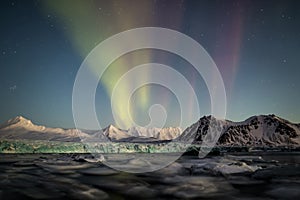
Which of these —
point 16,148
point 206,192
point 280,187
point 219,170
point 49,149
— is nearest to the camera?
point 206,192

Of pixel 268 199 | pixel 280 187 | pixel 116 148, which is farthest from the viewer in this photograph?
pixel 116 148

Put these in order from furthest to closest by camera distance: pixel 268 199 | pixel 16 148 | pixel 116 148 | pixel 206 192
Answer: pixel 116 148 < pixel 16 148 < pixel 206 192 < pixel 268 199

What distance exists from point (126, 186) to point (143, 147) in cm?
7429

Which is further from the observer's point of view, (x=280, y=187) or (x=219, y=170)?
(x=219, y=170)

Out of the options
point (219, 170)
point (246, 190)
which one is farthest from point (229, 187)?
point (219, 170)

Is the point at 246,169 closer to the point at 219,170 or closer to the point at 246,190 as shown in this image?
the point at 219,170

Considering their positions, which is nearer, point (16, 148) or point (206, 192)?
point (206, 192)

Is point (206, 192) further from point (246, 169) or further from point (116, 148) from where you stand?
point (116, 148)

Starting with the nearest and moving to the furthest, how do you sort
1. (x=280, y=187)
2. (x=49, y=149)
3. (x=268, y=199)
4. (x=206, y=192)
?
(x=268, y=199) < (x=206, y=192) < (x=280, y=187) < (x=49, y=149)

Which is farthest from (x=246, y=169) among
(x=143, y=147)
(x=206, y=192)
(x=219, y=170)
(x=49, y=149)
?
(x=49, y=149)

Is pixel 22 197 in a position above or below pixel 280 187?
below

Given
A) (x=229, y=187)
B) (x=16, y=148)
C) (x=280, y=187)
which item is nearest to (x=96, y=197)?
(x=229, y=187)

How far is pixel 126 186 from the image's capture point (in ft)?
50.2

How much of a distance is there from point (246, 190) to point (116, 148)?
3065 inches
